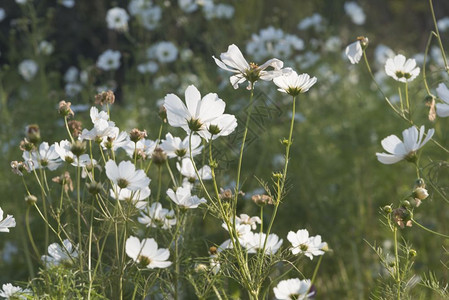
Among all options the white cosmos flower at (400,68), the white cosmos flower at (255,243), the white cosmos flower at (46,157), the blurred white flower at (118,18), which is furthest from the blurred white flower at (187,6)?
the white cosmos flower at (255,243)

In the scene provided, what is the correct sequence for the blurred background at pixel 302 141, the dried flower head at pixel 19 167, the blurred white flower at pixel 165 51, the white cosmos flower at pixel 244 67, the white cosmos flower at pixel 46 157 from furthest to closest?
the blurred white flower at pixel 165 51 < the blurred background at pixel 302 141 < the white cosmos flower at pixel 46 157 < the dried flower head at pixel 19 167 < the white cosmos flower at pixel 244 67

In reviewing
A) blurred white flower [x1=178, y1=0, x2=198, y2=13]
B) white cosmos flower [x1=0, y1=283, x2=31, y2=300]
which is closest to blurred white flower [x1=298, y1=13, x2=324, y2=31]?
blurred white flower [x1=178, y1=0, x2=198, y2=13]

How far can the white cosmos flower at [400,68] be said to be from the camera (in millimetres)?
1587

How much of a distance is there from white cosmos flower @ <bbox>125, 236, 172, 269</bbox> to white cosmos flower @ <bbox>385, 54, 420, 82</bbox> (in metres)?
0.73

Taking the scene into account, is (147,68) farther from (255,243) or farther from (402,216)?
(402,216)

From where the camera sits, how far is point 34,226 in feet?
9.11

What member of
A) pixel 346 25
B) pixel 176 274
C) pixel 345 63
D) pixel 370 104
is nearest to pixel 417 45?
pixel 346 25

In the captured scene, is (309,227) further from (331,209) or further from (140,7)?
(140,7)

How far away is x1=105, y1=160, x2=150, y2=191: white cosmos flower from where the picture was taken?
1.22 metres

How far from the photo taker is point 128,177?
4.02 ft

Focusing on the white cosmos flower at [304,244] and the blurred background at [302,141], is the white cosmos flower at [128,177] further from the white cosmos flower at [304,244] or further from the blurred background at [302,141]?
the blurred background at [302,141]

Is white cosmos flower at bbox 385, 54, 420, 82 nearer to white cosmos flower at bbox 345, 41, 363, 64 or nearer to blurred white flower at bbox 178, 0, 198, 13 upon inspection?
white cosmos flower at bbox 345, 41, 363, 64

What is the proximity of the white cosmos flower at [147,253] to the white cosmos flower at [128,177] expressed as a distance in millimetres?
101

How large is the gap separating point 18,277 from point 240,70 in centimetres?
177
